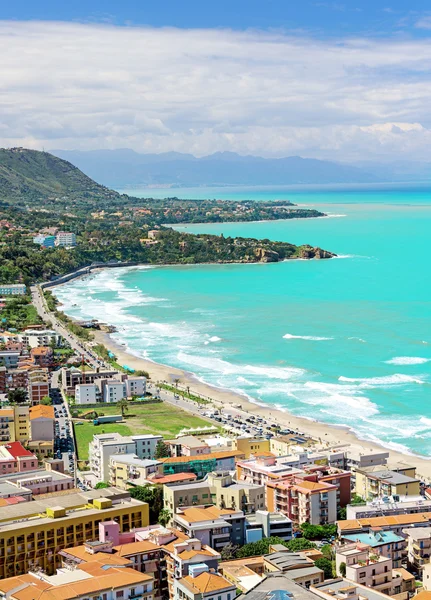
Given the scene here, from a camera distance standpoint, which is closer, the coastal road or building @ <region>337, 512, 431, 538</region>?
building @ <region>337, 512, 431, 538</region>

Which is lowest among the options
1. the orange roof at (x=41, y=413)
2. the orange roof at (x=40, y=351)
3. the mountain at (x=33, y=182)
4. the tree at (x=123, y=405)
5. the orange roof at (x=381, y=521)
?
the tree at (x=123, y=405)

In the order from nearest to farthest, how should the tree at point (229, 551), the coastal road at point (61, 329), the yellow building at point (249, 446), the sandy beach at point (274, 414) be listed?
the tree at point (229, 551) < the yellow building at point (249, 446) < the sandy beach at point (274, 414) < the coastal road at point (61, 329)

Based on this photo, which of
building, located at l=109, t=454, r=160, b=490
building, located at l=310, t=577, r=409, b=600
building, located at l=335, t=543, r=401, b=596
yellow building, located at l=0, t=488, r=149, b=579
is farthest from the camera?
building, located at l=109, t=454, r=160, b=490

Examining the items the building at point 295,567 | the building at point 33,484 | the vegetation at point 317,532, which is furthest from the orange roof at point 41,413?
the building at point 295,567

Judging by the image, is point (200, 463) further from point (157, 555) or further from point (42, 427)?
point (157, 555)

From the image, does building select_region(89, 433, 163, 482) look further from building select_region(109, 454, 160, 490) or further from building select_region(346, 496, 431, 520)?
building select_region(346, 496, 431, 520)

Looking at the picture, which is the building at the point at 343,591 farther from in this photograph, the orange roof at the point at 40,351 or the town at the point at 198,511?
the orange roof at the point at 40,351

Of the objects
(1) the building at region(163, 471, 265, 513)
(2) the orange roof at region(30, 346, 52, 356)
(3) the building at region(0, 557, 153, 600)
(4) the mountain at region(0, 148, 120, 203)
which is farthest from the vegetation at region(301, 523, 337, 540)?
(4) the mountain at region(0, 148, 120, 203)

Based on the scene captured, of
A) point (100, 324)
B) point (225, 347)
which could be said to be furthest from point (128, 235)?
point (225, 347)
